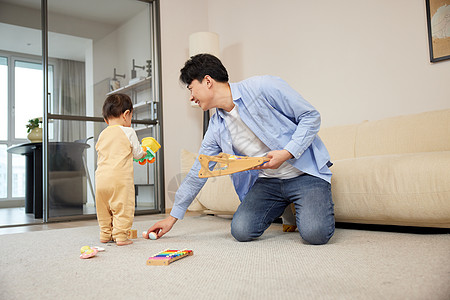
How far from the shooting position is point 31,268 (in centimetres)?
126

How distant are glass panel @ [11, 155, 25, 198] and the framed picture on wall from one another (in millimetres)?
3273

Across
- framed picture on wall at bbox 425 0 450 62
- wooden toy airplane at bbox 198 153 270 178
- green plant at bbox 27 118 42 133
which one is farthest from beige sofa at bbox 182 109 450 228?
green plant at bbox 27 118 42 133

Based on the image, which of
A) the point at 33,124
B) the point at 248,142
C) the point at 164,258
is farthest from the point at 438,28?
the point at 33,124

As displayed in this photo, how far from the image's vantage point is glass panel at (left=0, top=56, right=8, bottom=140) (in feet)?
9.86

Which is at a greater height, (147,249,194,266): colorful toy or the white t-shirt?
the white t-shirt

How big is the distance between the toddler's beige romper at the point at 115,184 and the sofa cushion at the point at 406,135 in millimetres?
1403

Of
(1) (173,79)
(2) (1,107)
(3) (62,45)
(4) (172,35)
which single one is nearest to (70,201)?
(2) (1,107)

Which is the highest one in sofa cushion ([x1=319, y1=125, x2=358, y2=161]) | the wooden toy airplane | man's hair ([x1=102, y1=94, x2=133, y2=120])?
man's hair ([x1=102, y1=94, x2=133, y2=120])

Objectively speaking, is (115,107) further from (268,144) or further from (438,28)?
(438,28)

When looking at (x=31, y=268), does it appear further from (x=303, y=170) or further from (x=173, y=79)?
(x=173, y=79)

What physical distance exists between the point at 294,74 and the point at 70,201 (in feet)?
7.06

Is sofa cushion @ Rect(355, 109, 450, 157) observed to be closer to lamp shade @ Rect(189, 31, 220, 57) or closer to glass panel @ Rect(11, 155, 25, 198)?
lamp shade @ Rect(189, 31, 220, 57)

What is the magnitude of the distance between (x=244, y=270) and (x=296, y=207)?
57 centimetres

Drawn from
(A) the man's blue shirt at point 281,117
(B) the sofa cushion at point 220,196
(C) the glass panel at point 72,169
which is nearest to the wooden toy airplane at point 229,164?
(A) the man's blue shirt at point 281,117
